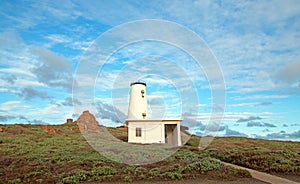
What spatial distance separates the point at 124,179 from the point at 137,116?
52.3 feet

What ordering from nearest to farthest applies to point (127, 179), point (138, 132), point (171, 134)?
point (127, 179) → point (138, 132) → point (171, 134)

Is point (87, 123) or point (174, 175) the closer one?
point (174, 175)

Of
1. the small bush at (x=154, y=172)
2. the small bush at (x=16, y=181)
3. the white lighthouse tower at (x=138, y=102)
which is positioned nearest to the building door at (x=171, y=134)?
the white lighthouse tower at (x=138, y=102)

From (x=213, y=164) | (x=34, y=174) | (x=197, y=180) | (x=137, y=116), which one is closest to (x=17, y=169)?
(x=34, y=174)

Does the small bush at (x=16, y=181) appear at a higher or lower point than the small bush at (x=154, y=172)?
lower

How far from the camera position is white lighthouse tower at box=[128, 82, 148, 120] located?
25344 mm

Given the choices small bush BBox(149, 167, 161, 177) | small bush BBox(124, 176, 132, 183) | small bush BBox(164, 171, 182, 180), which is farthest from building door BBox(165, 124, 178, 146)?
small bush BBox(124, 176, 132, 183)

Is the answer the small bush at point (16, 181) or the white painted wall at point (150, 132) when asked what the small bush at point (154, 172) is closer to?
the small bush at point (16, 181)

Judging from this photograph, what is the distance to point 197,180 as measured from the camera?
9.25m

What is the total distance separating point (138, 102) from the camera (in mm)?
25781

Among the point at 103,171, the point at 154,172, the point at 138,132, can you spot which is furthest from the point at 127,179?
the point at 138,132

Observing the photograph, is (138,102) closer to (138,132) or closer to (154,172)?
(138,132)

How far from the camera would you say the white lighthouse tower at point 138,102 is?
25.3m

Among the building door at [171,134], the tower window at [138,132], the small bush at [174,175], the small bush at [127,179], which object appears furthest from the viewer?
the building door at [171,134]
